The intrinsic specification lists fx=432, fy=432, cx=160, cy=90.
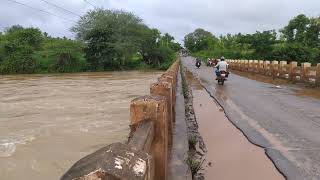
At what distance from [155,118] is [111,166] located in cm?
216

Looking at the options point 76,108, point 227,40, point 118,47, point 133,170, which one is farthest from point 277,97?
point 227,40

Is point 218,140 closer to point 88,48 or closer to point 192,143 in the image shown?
point 192,143

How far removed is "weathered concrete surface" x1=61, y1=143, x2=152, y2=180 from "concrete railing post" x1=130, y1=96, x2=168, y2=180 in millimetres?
1554

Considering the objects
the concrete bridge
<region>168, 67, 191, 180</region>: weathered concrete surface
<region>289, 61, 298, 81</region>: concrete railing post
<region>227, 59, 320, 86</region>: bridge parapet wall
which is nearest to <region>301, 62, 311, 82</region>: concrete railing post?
<region>227, 59, 320, 86</region>: bridge parapet wall

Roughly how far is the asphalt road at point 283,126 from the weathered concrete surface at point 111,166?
437 cm

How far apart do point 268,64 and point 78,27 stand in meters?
36.8

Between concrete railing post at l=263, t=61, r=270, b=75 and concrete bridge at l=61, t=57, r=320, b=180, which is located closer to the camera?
concrete bridge at l=61, t=57, r=320, b=180

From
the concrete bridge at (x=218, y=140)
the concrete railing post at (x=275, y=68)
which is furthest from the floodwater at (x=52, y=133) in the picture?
the concrete railing post at (x=275, y=68)

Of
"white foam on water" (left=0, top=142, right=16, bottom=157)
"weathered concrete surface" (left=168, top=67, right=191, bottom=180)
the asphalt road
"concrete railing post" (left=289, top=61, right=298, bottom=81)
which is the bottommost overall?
"white foam on water" (left=0, top=142, right=16, bottom=157)

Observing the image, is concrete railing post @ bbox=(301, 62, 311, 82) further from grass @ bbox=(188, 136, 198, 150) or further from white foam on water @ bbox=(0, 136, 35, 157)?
grass @ bbox=(188, 136, 198, 150)

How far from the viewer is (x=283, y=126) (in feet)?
32.4

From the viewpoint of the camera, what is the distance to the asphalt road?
6634 millimetres

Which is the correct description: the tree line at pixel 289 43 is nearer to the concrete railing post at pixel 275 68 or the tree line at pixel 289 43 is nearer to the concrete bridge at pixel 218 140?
the concrete railing post at pixel 275 68

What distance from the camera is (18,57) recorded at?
198ft
